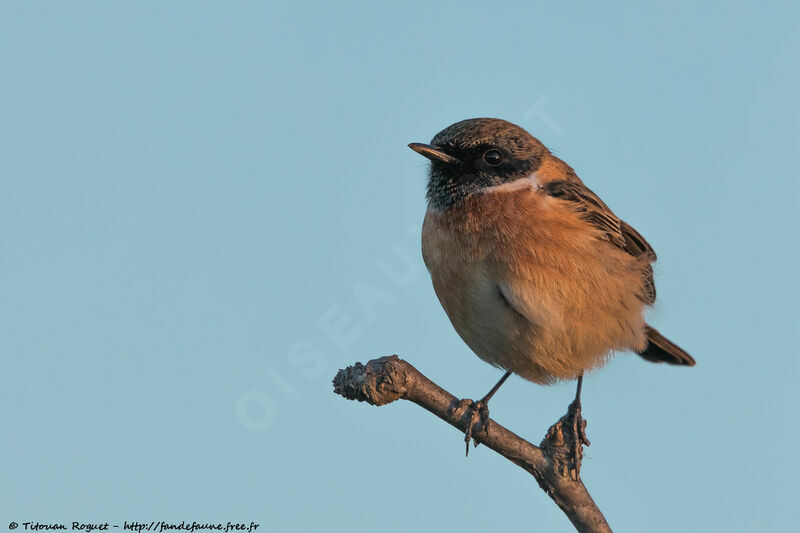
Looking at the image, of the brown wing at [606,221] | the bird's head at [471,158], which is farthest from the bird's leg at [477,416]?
the brown wing at [606,221]

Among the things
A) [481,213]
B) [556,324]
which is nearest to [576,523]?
[556,324]

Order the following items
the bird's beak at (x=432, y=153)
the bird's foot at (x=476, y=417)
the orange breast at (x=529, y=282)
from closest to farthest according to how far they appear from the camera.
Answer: the bird's foot at (x=476, y=417), the orange breast at (x=529, y=282), the bird's beak at (x=432, y=153)

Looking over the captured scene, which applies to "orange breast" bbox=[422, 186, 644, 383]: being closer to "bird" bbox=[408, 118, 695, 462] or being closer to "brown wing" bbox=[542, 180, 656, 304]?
"bird" bbox=[408, 118, 695, 462]

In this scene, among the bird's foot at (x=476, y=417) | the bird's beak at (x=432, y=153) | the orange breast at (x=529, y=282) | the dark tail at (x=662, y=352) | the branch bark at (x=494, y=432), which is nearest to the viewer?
the branch bark at (x=494, y=432)

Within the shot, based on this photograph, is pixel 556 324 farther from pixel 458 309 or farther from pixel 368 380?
pixel 368 380

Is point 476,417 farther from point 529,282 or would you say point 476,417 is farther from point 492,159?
point 492,159

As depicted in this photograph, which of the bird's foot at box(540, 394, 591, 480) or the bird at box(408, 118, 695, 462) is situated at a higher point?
the bird at box(408, 118, 695, 462)

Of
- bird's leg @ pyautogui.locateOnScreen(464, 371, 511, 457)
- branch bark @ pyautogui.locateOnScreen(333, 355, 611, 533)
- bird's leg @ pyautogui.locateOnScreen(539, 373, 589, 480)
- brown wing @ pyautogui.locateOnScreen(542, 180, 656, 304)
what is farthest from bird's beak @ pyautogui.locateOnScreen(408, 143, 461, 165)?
bird's leg @ pyautogui.locateOnScreen(539, 373, 589, 480)

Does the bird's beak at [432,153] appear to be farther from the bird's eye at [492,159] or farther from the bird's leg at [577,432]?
the bird's leg at [577,432]
